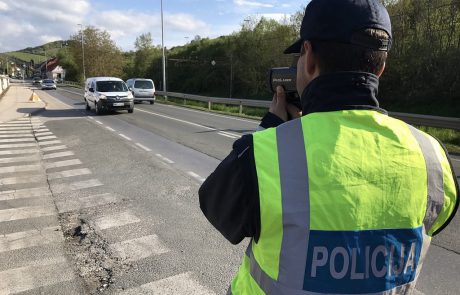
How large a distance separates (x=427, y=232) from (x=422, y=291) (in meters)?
2.57

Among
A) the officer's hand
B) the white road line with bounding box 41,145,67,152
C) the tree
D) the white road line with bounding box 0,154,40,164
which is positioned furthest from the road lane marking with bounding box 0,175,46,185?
the tree

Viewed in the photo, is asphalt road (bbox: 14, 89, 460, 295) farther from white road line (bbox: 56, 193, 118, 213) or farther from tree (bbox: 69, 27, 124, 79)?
tree (bbox: 69, 27, 124, 79)

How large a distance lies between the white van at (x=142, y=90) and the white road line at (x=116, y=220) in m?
24.8

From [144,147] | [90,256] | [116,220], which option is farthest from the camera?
[144,147]

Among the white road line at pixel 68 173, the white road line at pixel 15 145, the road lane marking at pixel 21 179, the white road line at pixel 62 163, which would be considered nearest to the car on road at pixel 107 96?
the white road line at pixel 15 145

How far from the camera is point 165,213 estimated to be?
5.68 meters

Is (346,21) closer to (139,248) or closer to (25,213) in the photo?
(139,248)

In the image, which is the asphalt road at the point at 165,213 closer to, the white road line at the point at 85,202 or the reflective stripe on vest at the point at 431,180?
the white road line at the point at 85,202

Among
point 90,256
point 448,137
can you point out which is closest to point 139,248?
point 90,256

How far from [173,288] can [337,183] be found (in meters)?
2.81

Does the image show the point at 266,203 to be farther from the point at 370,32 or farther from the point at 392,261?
the point at 370,32

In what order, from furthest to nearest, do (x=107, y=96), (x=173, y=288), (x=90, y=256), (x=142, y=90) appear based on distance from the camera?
(x=142, y=90) < (x=107, y=96) < (x=90, y=256) < (x=173, y=288)

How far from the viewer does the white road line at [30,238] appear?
4648 millimetres

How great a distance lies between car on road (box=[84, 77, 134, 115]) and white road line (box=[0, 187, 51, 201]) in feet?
45.1
